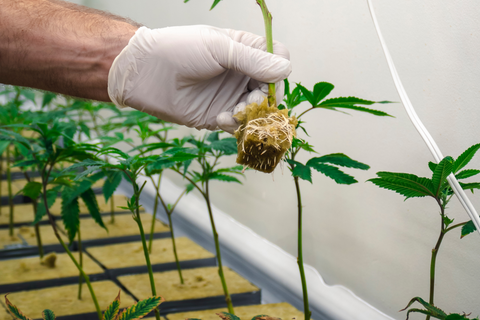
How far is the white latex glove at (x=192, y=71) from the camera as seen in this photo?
28.2 inches

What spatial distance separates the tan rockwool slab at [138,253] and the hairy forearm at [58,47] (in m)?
0.62

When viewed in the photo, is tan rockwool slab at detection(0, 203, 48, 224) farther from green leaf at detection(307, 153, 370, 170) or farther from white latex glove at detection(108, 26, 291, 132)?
green leaf at detection(307, 153, 370, 170)

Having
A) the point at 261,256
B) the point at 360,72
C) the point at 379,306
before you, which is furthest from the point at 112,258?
the point at 360,72

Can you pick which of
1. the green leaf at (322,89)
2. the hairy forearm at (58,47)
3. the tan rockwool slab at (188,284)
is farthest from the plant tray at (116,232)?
the green leaf at (322,89)

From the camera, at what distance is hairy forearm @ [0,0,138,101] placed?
31.3 inches

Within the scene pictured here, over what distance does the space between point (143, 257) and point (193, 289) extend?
0.26 m

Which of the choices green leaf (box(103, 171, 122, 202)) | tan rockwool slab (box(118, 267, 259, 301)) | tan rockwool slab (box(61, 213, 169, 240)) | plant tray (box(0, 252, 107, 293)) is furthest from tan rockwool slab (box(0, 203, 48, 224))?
green leaf (box(103, 171, 122, 202))

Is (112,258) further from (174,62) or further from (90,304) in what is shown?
(174,62)

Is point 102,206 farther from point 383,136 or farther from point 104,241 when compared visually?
point 383,136

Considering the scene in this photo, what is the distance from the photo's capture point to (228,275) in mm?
1263

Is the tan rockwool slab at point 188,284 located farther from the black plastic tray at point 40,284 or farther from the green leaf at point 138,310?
the green leaf at point 138,310

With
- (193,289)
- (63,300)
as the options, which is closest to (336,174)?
(193,289)

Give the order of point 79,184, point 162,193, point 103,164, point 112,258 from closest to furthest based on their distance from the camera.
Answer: point 103,164 → point 79,184 → point 112,258 → point 162,193

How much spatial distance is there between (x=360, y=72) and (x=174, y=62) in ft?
1.42
